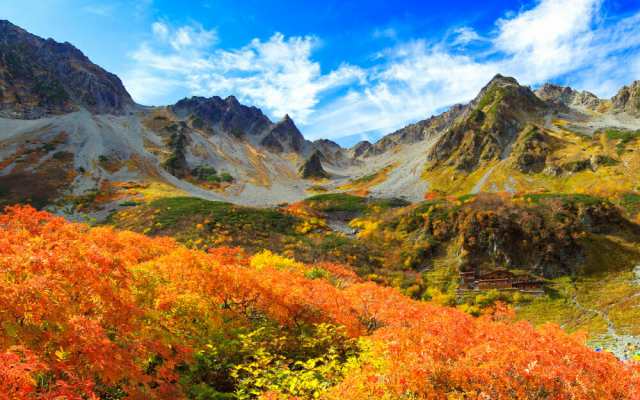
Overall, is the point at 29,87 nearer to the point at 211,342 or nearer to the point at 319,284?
the point at 319,284

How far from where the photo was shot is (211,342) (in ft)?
36.1

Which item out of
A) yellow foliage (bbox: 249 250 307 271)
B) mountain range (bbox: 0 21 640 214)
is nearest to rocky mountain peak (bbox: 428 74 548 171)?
mountain range (bbox: 0 21 640 214)

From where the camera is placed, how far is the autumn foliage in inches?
250

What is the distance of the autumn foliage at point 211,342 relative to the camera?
634 cm

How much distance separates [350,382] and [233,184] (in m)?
146

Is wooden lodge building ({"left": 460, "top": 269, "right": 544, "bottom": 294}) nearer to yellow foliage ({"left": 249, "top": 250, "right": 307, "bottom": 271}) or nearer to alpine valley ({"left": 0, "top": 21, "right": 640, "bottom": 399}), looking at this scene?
alpine valley ({"left": 0, "top": 21, "right": 640, "bottom": 399})

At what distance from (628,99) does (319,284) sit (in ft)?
785

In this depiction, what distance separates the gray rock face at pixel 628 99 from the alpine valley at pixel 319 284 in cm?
7583

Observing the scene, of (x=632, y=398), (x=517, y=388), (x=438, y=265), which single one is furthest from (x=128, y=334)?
(x=438, y=265)

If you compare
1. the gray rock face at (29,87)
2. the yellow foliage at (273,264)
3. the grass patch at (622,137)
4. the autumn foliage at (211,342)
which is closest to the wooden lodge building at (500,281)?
the yellow foliage at (273,264)

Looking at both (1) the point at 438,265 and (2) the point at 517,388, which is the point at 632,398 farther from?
(1) the point at 438,265

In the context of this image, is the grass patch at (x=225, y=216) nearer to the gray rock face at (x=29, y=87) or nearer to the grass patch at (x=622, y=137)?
the grass patch at (x=622, y=137)

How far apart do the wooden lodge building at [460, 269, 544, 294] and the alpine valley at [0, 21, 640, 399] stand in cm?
17

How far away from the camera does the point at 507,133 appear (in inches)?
6122
